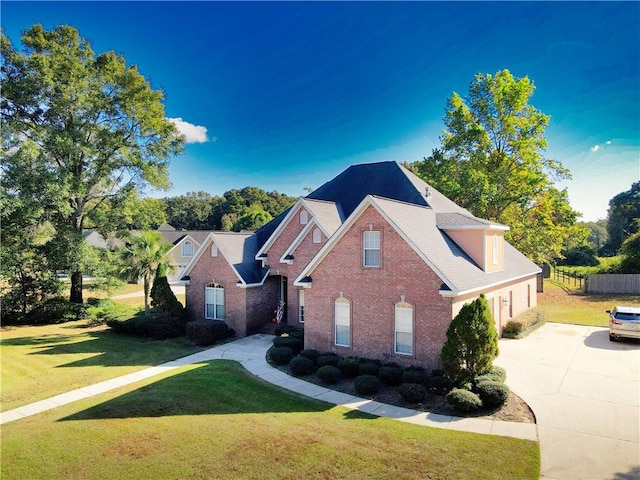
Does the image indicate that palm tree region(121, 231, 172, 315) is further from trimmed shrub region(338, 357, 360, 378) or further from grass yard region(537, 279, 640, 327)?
grass yard region(537, 279, 640, 327)

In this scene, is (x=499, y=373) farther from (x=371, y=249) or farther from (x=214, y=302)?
(x=214, y=302)

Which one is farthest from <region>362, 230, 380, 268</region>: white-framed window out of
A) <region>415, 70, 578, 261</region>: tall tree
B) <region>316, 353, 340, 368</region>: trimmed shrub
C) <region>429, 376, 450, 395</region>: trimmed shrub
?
<region>415, 70, 578, 261</region>: tall tree

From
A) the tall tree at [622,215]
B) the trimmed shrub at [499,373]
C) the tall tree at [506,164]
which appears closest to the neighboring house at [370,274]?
the trimmed shrub at [499,373]

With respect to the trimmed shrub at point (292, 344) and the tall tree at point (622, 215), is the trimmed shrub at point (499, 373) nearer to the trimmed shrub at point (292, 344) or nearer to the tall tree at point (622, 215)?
the trimmed shrub at point (292, 344)

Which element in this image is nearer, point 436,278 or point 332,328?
point 436,278

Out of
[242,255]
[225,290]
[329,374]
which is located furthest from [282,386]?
[242,255]

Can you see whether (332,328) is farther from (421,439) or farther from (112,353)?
(112,353)

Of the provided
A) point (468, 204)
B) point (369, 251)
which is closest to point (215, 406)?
point (369, 251)
